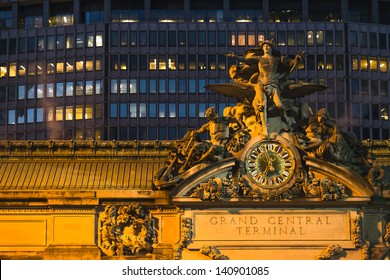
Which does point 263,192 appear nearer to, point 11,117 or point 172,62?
point 172,62

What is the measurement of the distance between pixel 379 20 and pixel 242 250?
11730 centimetres

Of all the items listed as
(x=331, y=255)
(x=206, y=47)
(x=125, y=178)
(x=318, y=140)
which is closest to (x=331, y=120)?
(x=318, y=140)

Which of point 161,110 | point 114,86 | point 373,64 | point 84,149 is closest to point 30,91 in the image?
point 114,86

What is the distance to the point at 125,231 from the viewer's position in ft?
226

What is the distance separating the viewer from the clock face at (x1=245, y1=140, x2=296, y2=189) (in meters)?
68.0

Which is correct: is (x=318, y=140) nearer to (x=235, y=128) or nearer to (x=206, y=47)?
(x=235, y=128)

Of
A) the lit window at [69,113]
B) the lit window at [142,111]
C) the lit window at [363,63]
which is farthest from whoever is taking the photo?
the lit window at [363,63]

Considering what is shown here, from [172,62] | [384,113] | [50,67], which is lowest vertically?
[384,113]

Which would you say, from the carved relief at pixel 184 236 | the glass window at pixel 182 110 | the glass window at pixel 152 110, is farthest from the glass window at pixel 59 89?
the carved relief at pixel 184 236

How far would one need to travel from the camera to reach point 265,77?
228ft

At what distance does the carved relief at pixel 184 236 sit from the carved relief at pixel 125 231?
1.75 meters

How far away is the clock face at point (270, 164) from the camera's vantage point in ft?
223

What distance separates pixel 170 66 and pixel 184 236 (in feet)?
354

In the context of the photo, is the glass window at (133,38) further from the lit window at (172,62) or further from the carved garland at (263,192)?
the carved garland at (263,192)
